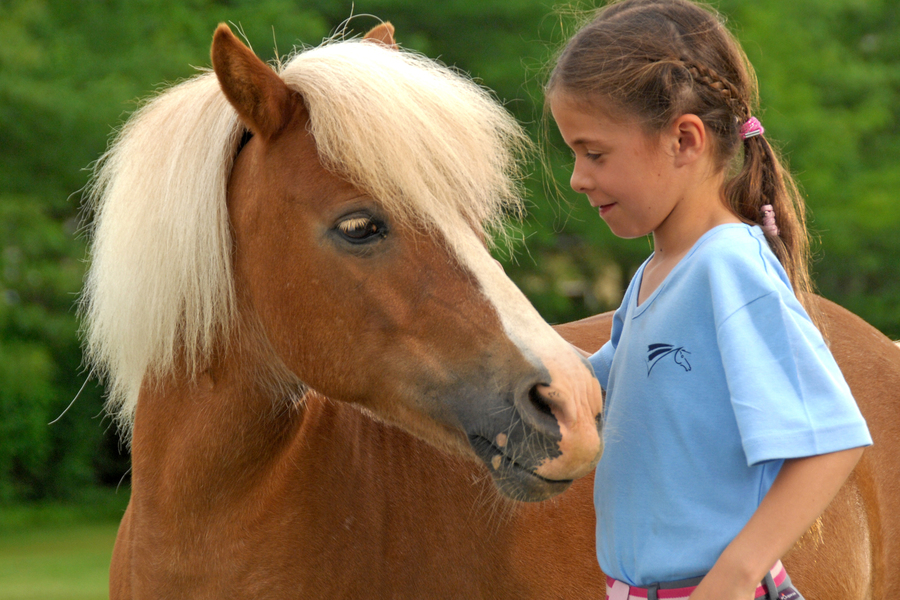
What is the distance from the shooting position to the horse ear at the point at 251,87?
179cm

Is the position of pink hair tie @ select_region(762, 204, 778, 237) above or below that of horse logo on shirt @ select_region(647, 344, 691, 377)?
above

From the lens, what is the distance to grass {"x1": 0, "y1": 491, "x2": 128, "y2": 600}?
840cm

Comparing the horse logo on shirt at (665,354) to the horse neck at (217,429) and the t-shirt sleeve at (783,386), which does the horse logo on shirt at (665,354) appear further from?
the horse neck at (217,429)

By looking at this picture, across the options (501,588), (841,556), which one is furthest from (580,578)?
(841,556)

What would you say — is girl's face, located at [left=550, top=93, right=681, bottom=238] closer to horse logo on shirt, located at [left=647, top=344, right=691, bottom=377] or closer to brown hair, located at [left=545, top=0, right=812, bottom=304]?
brown hair, located at [left=545, top=0, right=812, bottom=304]

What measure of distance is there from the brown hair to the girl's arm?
0.40 meters

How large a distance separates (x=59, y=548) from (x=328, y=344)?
34.1 feet

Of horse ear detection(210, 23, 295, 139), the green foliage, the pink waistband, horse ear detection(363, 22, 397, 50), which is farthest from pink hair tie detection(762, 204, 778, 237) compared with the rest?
the green foliage

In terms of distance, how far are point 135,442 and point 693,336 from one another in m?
1.45

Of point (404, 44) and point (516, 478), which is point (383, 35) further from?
point (404, 44)

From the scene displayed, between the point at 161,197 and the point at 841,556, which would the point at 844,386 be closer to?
the point at 841,556

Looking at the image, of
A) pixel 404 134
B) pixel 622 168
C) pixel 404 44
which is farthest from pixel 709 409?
pixel 404 44

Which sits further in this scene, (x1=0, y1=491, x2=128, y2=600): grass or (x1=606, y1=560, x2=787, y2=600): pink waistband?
(x1=0, y1=491, x2=128, y2=600): grass

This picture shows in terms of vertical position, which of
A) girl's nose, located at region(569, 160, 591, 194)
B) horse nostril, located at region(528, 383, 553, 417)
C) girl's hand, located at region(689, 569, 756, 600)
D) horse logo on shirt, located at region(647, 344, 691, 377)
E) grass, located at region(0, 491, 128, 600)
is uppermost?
A: girl's nose, located at region(569, 160, 591, 194)
